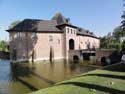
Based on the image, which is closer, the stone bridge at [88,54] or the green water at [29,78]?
the green water at [29,78]

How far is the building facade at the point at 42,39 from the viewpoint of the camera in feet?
143

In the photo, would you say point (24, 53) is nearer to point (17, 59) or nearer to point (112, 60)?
point (17, 59)

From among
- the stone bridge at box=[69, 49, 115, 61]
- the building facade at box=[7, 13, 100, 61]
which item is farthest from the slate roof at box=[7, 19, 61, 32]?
the stone bridge at box=[69, 49, 115, 61]

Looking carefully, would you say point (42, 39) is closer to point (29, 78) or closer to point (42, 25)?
point (42, 25)

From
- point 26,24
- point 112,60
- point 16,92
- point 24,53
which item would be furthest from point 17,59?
point 16,92

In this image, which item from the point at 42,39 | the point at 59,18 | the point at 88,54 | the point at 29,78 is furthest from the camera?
the point at 59,18

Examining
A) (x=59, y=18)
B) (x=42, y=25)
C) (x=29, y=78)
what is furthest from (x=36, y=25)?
(x=29, y=78)

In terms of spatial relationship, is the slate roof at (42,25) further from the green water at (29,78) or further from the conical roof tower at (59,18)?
the green water at (29,78)

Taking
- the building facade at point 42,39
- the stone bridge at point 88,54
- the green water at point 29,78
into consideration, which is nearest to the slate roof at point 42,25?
the building facade at point 42,39

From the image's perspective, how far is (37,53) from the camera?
44.6 m

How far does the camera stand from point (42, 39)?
4612 cm

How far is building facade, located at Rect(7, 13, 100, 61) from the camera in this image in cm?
4369

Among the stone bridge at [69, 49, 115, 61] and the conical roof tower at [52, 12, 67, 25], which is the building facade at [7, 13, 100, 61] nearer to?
the conical roof tower at [52, 12, 67, 25]

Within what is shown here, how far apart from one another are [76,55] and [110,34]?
34.9 meters
